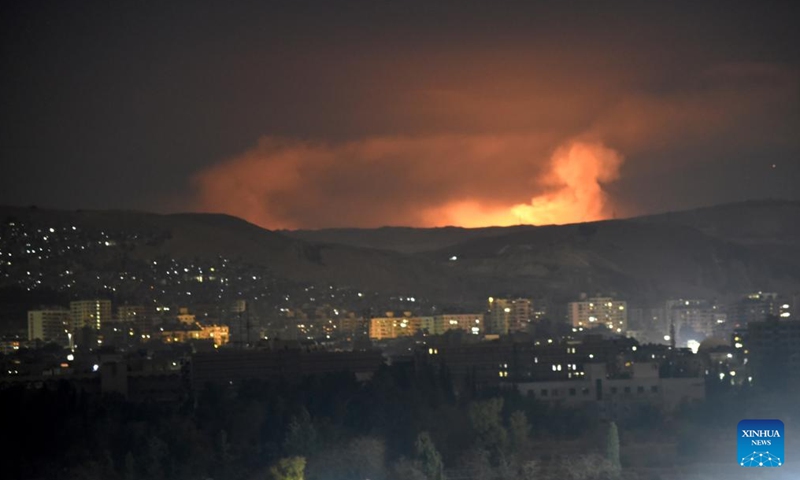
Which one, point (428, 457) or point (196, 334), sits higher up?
point (196, 334)

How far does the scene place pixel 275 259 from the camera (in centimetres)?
7569

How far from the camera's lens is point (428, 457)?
3300cm

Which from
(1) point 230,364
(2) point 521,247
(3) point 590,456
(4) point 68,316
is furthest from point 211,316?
(3) point 590,456

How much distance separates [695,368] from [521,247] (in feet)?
134

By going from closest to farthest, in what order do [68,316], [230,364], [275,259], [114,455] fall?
1. [114,455]
2. [230,364]
3. [68,316]
4. [275,259]

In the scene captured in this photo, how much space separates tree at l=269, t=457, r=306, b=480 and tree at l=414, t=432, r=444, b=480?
1.81m

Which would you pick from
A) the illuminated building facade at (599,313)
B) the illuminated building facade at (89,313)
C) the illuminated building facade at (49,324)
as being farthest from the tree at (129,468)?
the illuminated building facade at (599,313)

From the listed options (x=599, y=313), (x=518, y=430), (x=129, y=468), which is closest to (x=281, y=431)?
(x=518, y=430)

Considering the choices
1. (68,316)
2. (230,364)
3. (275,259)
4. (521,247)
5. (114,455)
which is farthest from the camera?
(521,247)

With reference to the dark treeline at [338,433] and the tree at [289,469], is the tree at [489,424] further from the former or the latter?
the tree at [289,469]

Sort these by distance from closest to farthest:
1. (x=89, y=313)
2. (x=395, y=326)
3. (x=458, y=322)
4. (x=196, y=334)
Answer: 1. (x=196, y=334)
2. (x=89, y=313)
3. (x=395, y=326)
4. (x=458, y=322)

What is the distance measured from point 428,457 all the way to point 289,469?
2.61 meters

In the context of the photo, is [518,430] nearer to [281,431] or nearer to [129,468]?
[281,431]

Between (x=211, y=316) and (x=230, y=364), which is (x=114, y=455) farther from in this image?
(x=211, y=316)
